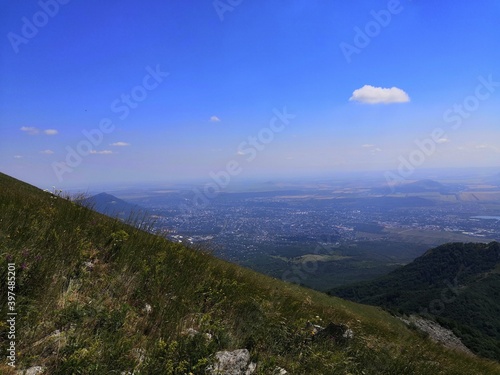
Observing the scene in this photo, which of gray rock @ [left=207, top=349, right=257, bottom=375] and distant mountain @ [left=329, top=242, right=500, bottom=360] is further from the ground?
gray rock @ [left=207, top=349, right=257, bottom=375]

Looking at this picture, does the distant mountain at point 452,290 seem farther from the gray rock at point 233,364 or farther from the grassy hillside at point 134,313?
the gray rock at point 233,364

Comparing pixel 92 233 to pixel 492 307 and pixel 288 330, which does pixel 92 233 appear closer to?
Result: pixel 288 330

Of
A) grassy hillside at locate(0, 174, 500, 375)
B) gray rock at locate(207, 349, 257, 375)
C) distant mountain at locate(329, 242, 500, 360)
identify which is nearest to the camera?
grassy hillside at locate(0, 174, 500, 375)

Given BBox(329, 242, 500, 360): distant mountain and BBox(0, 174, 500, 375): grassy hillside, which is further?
BBox(329, 242, 500, 360): distant mountain

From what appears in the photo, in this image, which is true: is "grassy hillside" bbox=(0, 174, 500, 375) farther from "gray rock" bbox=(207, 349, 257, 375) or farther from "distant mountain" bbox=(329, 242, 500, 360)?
"distant mountain" bbox=(329, 242, 500, 360)

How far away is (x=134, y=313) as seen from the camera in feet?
15.6

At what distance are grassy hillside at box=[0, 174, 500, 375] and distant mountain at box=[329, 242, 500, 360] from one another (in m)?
60.0

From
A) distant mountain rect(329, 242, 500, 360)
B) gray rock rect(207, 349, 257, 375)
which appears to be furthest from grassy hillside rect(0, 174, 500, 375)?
distant mountain rect(329, 242, 500, 360)

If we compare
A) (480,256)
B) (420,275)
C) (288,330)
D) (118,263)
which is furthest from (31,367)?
(480,256)

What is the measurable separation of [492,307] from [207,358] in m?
127

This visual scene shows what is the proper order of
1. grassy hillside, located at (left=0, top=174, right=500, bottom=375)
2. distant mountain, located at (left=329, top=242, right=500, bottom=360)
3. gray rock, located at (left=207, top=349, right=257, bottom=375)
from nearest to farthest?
1. grassy hillside, located at (left=0, top=174, right=500, bottom=375)
2. gray rock, located at (left=207, top=349, right=257, bottom=375)
3. distant mountain, located at (left=329, top=242, right=500, bottom=360)

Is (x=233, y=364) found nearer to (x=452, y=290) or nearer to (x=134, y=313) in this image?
(x=134, y=313)

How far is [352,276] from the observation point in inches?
7357

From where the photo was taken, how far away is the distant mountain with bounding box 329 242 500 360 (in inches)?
3366
